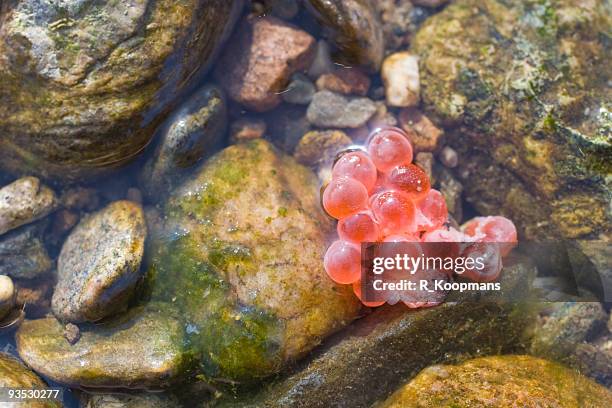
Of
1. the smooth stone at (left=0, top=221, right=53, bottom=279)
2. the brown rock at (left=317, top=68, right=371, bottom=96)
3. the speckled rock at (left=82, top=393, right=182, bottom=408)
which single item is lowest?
the speckled rock at (left=82, top=393, right=182, bottom=408)

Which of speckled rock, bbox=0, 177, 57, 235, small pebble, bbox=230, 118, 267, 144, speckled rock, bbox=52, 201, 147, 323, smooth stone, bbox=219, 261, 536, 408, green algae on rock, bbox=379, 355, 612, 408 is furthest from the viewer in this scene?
small pebble, bbox=230, 118, 267, 144

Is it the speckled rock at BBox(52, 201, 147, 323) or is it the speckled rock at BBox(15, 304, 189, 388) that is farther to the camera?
the speckled rock at BBox(52, 201, 147, 323)

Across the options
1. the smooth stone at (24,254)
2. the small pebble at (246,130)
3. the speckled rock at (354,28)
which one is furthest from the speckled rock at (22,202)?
the speckled rock at (354,28)

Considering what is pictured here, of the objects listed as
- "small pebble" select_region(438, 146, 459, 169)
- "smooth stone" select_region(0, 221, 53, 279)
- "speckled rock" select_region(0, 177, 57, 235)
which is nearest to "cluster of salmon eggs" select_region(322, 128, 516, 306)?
"small pebble" select_region(438, 146, 459, 169)

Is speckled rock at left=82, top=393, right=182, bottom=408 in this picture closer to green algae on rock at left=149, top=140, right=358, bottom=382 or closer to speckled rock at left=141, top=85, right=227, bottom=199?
green algae on rock at left=149, top=140, right=358, bottom=382

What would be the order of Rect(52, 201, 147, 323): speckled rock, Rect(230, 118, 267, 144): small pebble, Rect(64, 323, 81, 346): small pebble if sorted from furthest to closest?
1. Rect(230, 118, 267, 144): small pebble
2. Rect(64, 323, 81, 346): small pebble
3. Rect(52, 201, 147, 323): speckled rock

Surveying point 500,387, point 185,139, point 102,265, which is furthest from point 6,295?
point 500,387

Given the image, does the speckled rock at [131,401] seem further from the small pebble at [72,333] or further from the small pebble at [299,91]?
the small pebble at [299,91]
